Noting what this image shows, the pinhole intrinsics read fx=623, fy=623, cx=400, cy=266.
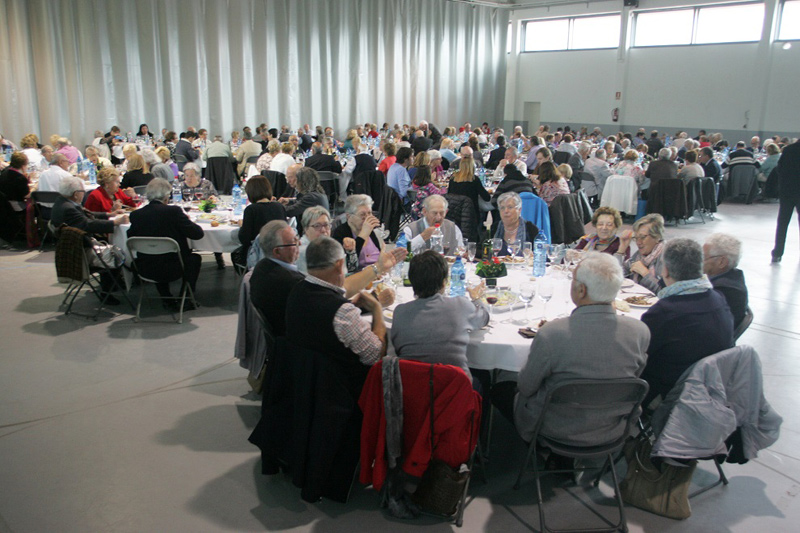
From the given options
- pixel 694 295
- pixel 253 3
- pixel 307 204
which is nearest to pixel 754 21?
pixel 253 3

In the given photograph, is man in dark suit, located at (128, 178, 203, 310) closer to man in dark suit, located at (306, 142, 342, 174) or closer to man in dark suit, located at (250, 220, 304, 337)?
man in dark suit, located at (250, 220, 304, 337)

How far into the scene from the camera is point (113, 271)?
573cm

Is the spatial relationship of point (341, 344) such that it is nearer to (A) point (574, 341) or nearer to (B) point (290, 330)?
(B) point (290, 330)

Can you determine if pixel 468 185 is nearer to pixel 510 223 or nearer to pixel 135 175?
pixel 510 223

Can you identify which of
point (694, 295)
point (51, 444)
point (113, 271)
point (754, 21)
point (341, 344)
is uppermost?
point (754, 21)

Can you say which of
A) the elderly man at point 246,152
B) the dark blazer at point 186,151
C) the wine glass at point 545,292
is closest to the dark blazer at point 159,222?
the wine glass at point 545,292

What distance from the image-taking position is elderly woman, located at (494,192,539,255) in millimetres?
4672

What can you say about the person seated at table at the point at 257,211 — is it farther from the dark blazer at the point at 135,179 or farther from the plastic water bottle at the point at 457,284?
the dark blazer at the point at 135,179

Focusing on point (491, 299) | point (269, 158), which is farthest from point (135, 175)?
point (491, 299)

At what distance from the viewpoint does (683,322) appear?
108 inches

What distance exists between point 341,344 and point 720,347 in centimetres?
168

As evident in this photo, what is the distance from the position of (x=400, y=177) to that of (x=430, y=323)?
5.69 m

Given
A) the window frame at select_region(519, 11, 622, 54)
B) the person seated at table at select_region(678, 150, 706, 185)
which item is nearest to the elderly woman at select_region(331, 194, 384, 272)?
the person seated at table at select_region(678, 150, 706, 185)

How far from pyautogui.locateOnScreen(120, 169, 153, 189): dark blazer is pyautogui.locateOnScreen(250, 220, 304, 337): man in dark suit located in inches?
165
